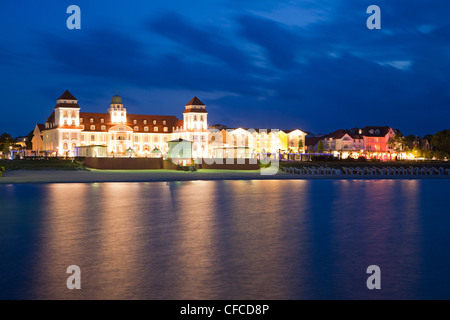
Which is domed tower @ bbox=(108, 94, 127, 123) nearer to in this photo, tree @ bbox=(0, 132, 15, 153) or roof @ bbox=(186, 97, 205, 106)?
roof @ bbox=(186, 97, 205, 106)

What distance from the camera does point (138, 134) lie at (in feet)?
336

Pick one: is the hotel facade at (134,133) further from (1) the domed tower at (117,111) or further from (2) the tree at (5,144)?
(2) the tree at (5,144)

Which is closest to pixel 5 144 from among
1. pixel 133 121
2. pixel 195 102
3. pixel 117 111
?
pixel 117 111

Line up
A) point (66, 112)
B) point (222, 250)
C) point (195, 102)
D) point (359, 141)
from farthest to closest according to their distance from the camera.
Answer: point (359, 141), point (66, 112), point (195, 102), point (222, 250)

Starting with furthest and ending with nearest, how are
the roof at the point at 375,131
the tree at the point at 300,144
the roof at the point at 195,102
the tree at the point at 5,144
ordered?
the tree at the point at 5,144, the roof at the point at 375,131, the tree at the point at 300,144, the roof at the point at 195,102

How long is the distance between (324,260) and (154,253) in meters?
3.80

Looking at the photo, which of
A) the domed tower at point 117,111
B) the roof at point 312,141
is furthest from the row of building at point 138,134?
the roof at point 312,141

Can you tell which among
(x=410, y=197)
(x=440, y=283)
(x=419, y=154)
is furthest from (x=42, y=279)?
(x=419, y=154)

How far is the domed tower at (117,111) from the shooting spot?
333ft

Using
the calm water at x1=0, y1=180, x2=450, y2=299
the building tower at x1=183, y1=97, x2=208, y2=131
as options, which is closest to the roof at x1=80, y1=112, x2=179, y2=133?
the building tower at x1=183, y1=97, x2=208, y2=131

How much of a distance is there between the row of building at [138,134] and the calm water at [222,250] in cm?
6310

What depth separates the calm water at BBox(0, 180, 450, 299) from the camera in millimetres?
7641

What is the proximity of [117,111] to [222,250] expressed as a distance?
312 feet

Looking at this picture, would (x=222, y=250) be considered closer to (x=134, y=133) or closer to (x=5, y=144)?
(x=134, y=133)
